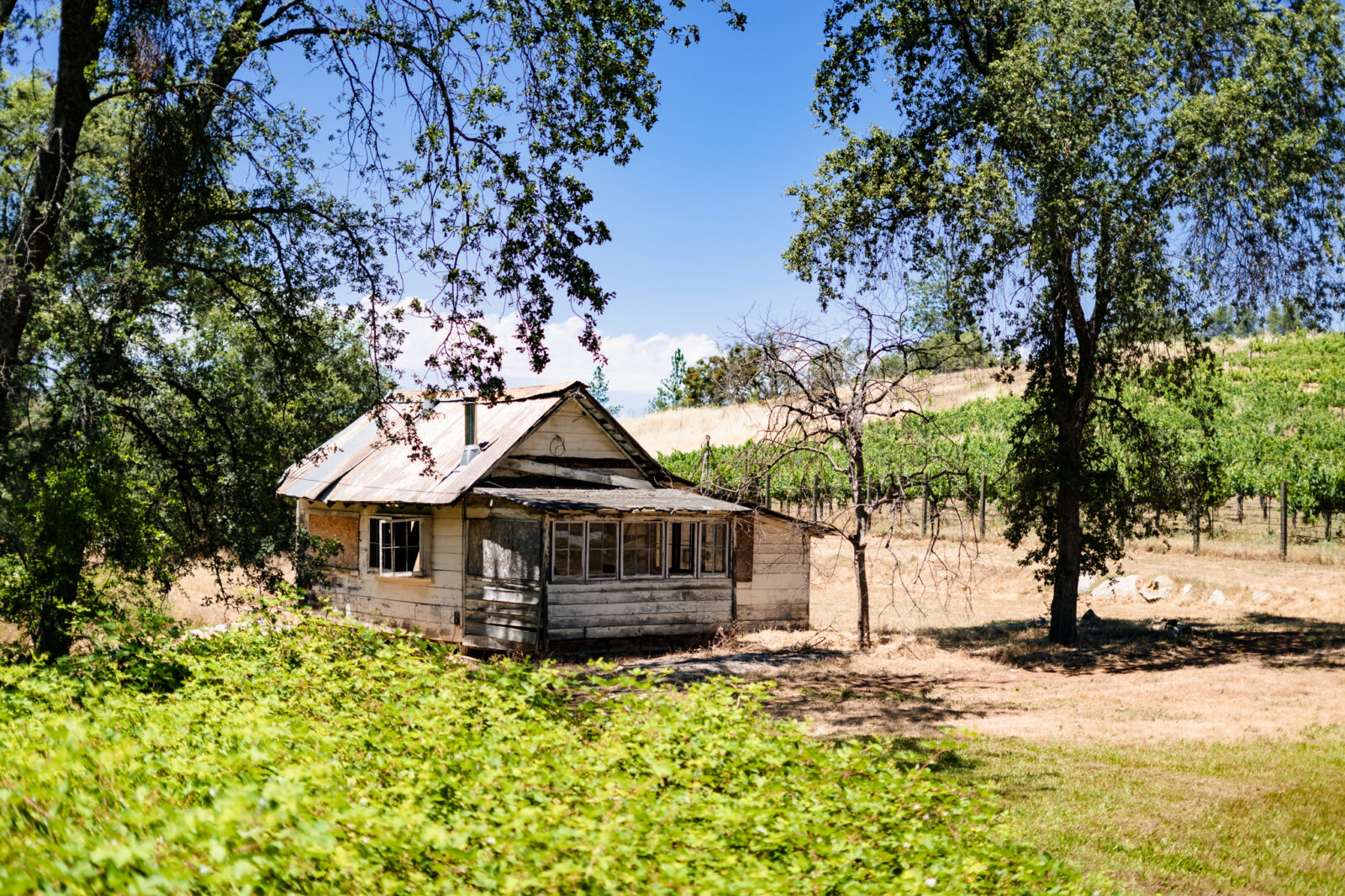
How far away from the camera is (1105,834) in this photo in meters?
7.39

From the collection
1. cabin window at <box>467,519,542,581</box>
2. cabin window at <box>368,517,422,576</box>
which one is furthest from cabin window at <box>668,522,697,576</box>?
cabin window at <box>368,517,422,576</box>

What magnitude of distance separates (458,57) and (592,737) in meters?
9.18

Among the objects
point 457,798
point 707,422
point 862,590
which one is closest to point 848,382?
point 862,590

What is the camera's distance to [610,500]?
728 inches

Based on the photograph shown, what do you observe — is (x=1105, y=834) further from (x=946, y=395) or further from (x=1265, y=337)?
(x=1265, y=337)

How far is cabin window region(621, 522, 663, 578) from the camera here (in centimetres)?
1903

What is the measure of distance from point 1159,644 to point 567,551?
10954 millimetres

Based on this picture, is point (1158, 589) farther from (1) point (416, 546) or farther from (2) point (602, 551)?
(1) point (416, 546)

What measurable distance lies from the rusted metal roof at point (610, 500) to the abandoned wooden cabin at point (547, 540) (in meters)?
0.05

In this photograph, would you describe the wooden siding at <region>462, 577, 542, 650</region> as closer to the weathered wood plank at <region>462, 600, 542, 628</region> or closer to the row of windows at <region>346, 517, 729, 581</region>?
the weathered wood plank at <region>462, 600, 542, 628</region>

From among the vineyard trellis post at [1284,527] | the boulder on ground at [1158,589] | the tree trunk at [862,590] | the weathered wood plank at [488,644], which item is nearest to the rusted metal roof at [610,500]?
the weathered wood plank at [488,644]

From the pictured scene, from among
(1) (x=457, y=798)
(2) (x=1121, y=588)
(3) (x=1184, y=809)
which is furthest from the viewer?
(2) (x=1121, y=588)

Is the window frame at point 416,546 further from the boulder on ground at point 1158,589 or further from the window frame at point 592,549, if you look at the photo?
the boulder on ground at point 1158,589

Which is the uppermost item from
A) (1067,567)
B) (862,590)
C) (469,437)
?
(469,437)
